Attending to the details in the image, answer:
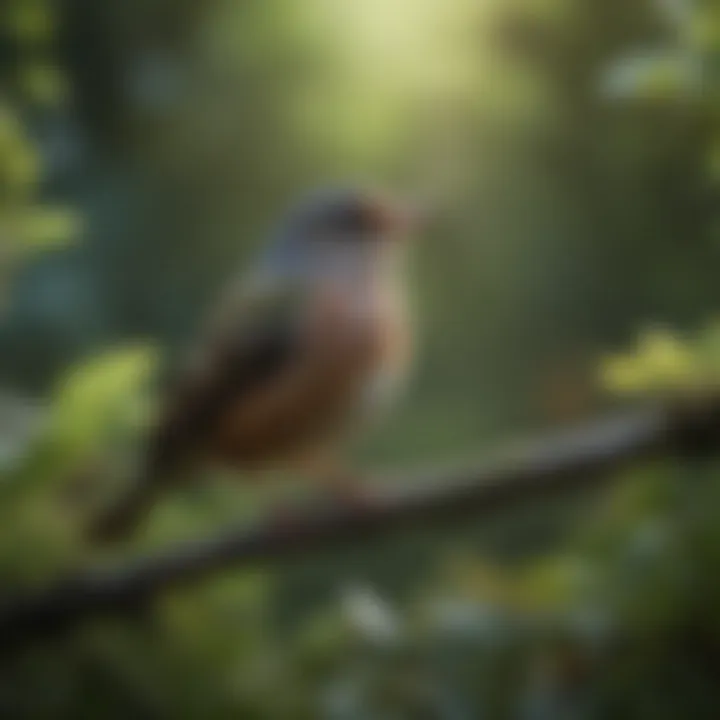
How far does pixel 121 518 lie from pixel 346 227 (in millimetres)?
289

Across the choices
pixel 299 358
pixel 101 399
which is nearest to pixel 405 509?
pixel 299 358

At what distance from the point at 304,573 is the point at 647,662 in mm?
272

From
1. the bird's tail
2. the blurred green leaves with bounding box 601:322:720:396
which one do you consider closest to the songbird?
the bird's tail

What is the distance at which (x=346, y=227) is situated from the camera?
4.65 feet

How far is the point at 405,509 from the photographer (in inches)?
54.8

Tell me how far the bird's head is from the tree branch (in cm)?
19

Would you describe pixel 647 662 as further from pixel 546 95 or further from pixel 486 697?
pixel 546 95

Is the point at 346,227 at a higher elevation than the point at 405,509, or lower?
higher

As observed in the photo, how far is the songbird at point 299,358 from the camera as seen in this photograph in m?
1.39

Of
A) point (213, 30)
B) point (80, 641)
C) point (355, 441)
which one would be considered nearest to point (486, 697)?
point (355, 441)

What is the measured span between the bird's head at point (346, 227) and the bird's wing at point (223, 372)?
4 cm

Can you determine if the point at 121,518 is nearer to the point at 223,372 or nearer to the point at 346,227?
the point at 223,372

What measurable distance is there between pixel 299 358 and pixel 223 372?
0.06 meters

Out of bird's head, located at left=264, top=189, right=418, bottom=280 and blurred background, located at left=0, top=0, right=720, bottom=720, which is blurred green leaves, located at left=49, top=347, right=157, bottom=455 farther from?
bird's head, located at left=264, top=189, right=418, bottom=280
